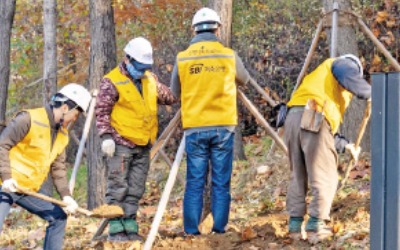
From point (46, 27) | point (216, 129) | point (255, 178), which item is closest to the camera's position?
point (216, 129)

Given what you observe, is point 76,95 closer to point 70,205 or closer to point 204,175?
point 70,205

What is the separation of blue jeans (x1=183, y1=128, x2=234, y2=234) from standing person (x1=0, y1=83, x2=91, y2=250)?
1321 mm

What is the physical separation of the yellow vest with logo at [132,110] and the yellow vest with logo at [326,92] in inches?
60.9

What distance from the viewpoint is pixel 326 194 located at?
6625 mm

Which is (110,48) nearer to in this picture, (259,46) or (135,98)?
(135,98)

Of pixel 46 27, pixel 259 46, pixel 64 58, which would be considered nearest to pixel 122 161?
pixel 46 27

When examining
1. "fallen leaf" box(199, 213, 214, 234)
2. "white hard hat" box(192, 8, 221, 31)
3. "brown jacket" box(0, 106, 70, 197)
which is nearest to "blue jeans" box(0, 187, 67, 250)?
"brown jacket" box(0, 106, 70, 197)

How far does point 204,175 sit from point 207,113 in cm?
61

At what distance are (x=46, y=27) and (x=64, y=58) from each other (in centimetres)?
786

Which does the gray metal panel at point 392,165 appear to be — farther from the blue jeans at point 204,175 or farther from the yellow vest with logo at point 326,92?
the blue jeans at point 204,175

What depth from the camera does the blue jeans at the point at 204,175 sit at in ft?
24.3

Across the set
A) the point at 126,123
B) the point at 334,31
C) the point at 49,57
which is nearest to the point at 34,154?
the point at 126,123

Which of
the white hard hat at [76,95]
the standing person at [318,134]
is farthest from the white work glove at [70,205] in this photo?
the standing person at [318,134]

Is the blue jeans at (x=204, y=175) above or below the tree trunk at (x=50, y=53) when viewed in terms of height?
below
